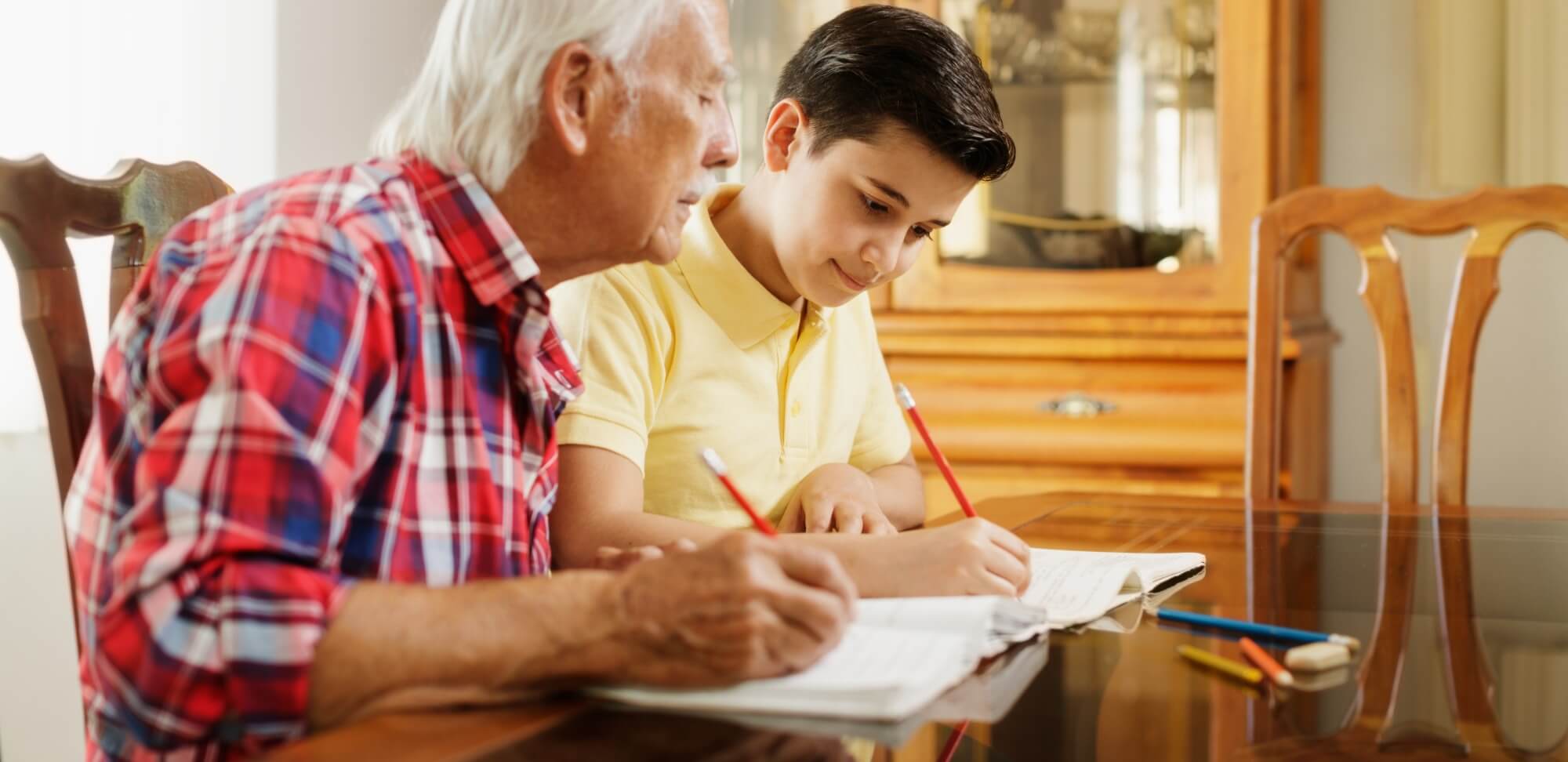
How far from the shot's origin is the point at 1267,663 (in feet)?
2.64

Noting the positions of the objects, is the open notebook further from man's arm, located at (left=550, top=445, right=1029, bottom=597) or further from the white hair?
the white hair

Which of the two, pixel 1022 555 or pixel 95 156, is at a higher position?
pixel 95 156

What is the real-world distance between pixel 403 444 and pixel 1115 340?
1809mm

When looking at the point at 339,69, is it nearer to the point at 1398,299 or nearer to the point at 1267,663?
the point at 1398,299

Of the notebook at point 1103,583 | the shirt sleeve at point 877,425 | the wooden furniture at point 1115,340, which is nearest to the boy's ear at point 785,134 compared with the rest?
the shirt sleeve at point 877,425

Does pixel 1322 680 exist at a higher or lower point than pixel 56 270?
lower

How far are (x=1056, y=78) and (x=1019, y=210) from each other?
0.79ft

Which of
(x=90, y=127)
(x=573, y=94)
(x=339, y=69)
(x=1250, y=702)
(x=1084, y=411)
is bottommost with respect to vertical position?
(x=1250, y=702)

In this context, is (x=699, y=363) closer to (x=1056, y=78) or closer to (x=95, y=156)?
(x=95, y=156)

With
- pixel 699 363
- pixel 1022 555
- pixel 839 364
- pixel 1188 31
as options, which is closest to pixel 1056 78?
pixel 1188 31

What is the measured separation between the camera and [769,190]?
1.34 m

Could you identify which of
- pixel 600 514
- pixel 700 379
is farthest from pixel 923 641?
pixel 700 379

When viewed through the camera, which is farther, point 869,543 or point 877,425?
point 877,425

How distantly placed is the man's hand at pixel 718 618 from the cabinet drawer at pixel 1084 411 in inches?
69.0
